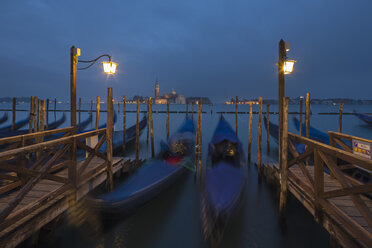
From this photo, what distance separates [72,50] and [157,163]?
2.80m

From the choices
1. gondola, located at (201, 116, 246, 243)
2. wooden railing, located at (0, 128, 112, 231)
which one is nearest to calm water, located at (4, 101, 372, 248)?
gondola, located at (201, 116, 246, 243)

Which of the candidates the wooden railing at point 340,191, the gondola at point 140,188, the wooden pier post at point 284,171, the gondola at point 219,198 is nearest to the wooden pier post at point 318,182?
the wooden railing at point 340,191

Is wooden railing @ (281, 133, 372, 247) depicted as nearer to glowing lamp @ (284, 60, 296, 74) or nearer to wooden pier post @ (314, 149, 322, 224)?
wooden pier post @ (314, 149, 322, 224)

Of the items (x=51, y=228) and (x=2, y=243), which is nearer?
(x=2, y=243)

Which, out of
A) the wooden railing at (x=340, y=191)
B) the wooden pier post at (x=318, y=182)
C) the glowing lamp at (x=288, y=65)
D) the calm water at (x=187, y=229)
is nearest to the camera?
the wooden railing at (x=340, y=191)

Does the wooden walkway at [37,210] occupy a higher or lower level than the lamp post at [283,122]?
lower

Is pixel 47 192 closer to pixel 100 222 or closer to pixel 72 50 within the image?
pixel 100 222

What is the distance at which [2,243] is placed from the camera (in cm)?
177

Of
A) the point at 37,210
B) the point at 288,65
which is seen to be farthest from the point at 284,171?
the point at 37,210

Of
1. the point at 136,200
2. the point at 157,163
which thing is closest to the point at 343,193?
the point at 136,200

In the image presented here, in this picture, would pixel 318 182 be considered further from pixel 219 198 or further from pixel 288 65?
pixel 288 65

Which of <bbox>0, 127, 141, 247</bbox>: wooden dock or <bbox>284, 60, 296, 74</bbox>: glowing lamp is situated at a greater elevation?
<bbox>284, 60, 296, 74</bbox>: glowing lamp

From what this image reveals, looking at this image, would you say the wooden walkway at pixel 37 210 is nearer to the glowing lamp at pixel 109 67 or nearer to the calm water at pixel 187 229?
the calm water at pixel 187 229

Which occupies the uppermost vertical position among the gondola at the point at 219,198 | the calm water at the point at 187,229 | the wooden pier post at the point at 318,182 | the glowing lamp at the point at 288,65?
the glowing lamp at the point at 288,65
